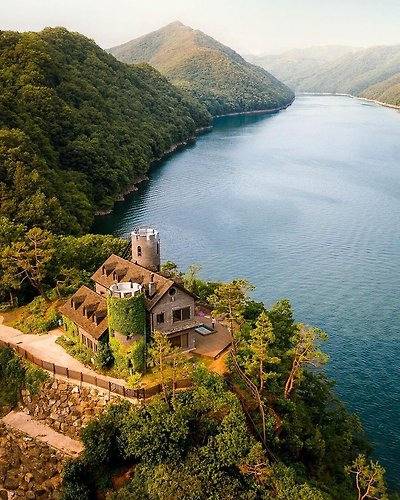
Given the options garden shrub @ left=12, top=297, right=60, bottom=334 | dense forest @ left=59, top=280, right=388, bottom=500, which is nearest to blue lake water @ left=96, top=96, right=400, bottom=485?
dense forest @ left=59, top=280, right=388, bottom=500

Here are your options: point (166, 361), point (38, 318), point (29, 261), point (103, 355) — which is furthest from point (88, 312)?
point (29, 261)

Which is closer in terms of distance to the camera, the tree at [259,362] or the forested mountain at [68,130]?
the tree at [259,362]

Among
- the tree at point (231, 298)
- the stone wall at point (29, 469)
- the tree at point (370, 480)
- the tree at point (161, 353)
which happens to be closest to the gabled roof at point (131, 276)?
the tree at point (231, 298)

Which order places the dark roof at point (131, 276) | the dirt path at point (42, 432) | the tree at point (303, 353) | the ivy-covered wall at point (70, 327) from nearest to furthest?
the dirt path at point (42, 432), the tree at point (303, 353), the dark roof at point (131, 276), the ivy-covered wall at point (70, 327)

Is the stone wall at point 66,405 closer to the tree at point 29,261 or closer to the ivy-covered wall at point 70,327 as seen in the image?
the ivy-covered wall at point 70,327

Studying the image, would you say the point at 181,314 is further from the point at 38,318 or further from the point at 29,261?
the point at 29,261
